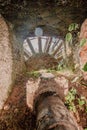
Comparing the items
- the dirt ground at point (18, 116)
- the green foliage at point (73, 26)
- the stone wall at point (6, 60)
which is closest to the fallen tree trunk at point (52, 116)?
the dirt ground at point (18, 116)

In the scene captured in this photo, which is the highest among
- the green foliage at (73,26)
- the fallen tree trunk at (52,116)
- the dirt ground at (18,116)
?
the green foliage at (73,26)

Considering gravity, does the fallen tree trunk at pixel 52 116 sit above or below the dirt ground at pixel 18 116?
above

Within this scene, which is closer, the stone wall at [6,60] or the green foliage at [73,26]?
the stone wall at [6,60]

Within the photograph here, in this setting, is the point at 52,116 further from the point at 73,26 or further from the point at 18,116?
the point at 73,26

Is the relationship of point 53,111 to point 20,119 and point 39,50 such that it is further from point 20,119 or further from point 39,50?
point 39,50

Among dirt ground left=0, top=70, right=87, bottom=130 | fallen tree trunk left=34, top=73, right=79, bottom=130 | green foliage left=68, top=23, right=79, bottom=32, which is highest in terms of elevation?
green foliage left=68, top=23, right=79, bottom=32

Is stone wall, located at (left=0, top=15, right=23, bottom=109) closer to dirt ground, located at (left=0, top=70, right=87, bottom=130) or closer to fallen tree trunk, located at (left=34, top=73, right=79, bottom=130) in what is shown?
dirt ground, located at (left=0, top=70, right=87, bottom=130)

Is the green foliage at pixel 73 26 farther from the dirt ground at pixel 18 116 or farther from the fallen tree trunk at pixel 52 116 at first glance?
the fallen tree trunk at pixel 52 116

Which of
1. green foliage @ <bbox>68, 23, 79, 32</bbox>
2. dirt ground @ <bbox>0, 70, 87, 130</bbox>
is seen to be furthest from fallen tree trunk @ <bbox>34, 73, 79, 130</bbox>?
green foliage @ <bbox>68, 23, 79, 32</bbox>

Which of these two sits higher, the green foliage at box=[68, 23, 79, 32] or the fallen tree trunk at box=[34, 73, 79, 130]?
the green foliage at box=[68, 23, 79, 32]

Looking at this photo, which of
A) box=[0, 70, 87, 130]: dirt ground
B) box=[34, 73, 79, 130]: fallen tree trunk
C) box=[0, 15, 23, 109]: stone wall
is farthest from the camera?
box=[0, 15, 23, 109]: stone wall

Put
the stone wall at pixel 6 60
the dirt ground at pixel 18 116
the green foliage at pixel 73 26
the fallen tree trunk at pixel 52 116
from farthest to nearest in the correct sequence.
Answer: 1. the green foliage at pixel 73 26
2. the stone wall at pixel 6 60
3. the dirt ground at pixel 18 116
4. the fallen tree trunk at pixel 52 116

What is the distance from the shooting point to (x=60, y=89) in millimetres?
3973

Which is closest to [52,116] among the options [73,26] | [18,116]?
[18,116]
